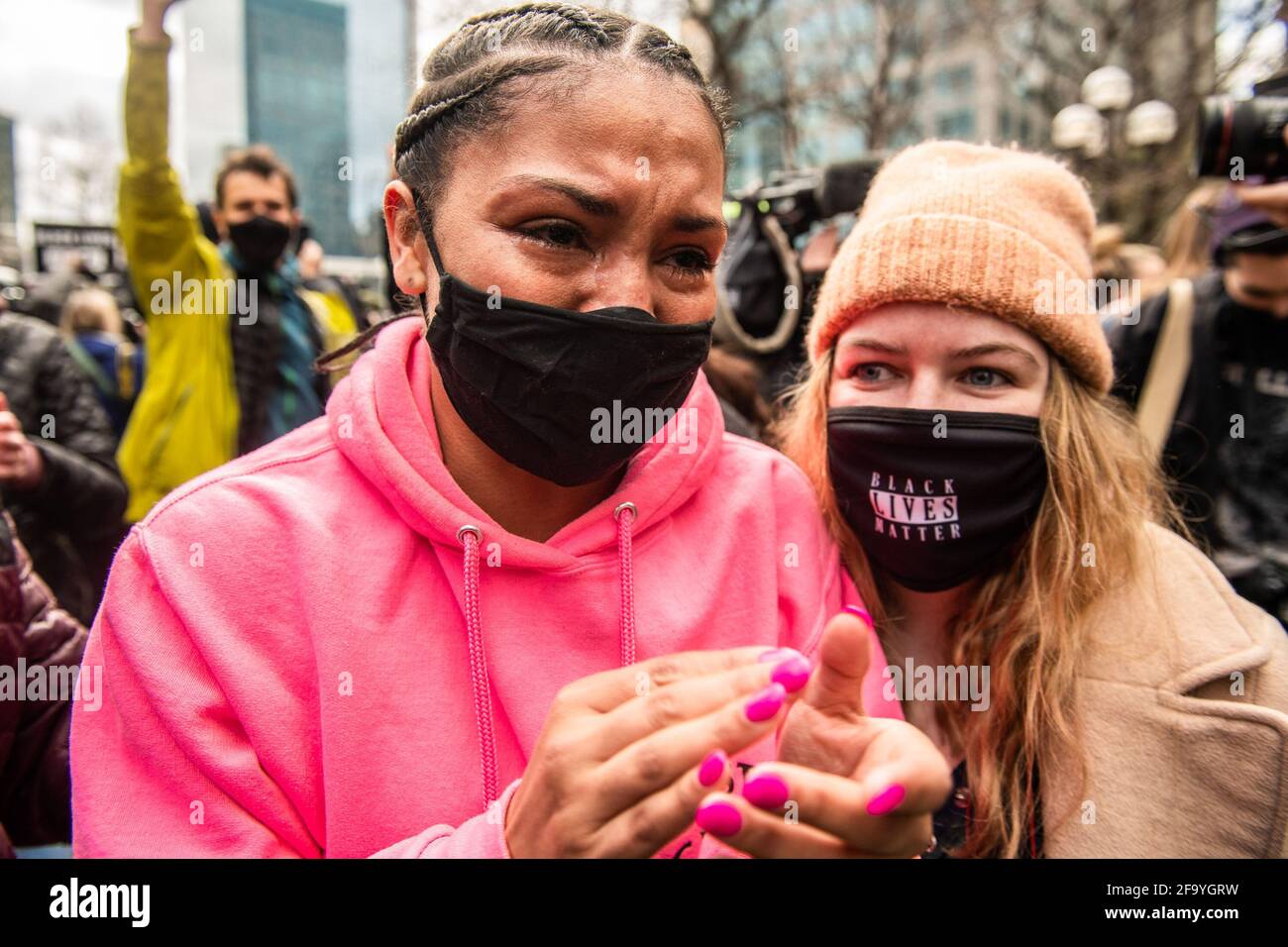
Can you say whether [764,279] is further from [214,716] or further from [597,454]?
[214,716]

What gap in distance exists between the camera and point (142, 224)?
10.2ft

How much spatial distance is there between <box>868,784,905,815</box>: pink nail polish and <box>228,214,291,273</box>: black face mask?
3.41 metres

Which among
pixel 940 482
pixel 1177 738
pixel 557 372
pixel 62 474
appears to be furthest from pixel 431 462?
pixel 62 474

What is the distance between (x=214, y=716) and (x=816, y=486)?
4.03 feet

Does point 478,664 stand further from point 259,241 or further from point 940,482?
point 259,241

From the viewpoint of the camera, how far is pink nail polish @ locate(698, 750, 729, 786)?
3.25 ft

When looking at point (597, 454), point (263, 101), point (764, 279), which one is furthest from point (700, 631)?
point (263, 101)

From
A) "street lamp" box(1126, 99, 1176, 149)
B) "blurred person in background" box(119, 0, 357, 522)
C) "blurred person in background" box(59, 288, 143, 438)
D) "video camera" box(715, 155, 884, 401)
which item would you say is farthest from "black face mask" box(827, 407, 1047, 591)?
"street lamp" box(1126, 99, 1176, 149)

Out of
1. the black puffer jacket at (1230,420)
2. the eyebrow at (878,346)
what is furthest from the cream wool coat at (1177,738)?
the black puffer jacket at (1230,420)

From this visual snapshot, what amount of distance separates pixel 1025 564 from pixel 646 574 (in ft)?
2.68

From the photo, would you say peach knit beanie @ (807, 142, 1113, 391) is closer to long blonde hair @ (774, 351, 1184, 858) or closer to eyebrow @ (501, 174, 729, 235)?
long blonde hair @ (774, 351, 1184, 858)

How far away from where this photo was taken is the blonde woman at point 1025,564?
5.36 feet
